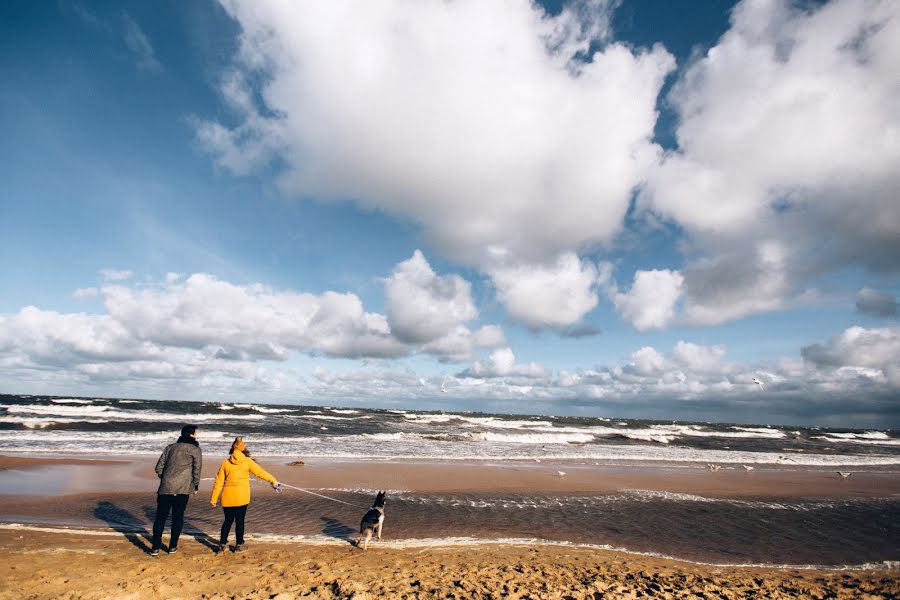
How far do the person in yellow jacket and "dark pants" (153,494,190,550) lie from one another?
1.81 feet

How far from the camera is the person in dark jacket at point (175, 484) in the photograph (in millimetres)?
7656

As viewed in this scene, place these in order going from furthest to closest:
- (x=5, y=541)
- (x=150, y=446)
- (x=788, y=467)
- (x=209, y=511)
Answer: (x=788, y=467) → (x=150, y=446) → (x=209, y=511) → (x=5, y=541)

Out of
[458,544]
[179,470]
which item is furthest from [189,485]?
[458,544]

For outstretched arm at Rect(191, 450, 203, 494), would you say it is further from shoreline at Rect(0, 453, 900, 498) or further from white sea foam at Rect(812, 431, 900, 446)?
white sea foam at Rect(812, 431, 900, 446)

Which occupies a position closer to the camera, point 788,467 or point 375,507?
point 375,507

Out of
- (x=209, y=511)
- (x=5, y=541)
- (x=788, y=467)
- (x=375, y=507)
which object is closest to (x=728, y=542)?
(x=375, y=507)

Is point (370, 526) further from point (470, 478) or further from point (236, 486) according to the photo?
point (470, 478)

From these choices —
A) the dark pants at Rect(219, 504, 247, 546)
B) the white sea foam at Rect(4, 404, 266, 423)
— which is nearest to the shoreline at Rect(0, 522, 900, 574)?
the dark pants at Rect(219, 504, 247, 546)

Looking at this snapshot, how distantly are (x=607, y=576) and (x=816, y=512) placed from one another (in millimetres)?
11085

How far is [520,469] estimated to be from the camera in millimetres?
20766

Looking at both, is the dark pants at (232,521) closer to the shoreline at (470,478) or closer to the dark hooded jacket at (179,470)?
the dark hooded jacket at (179,470)

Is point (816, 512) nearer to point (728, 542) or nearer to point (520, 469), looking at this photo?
point (728, 542)

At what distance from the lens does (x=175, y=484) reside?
25.3 ft

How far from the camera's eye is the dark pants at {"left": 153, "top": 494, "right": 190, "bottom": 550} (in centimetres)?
762
